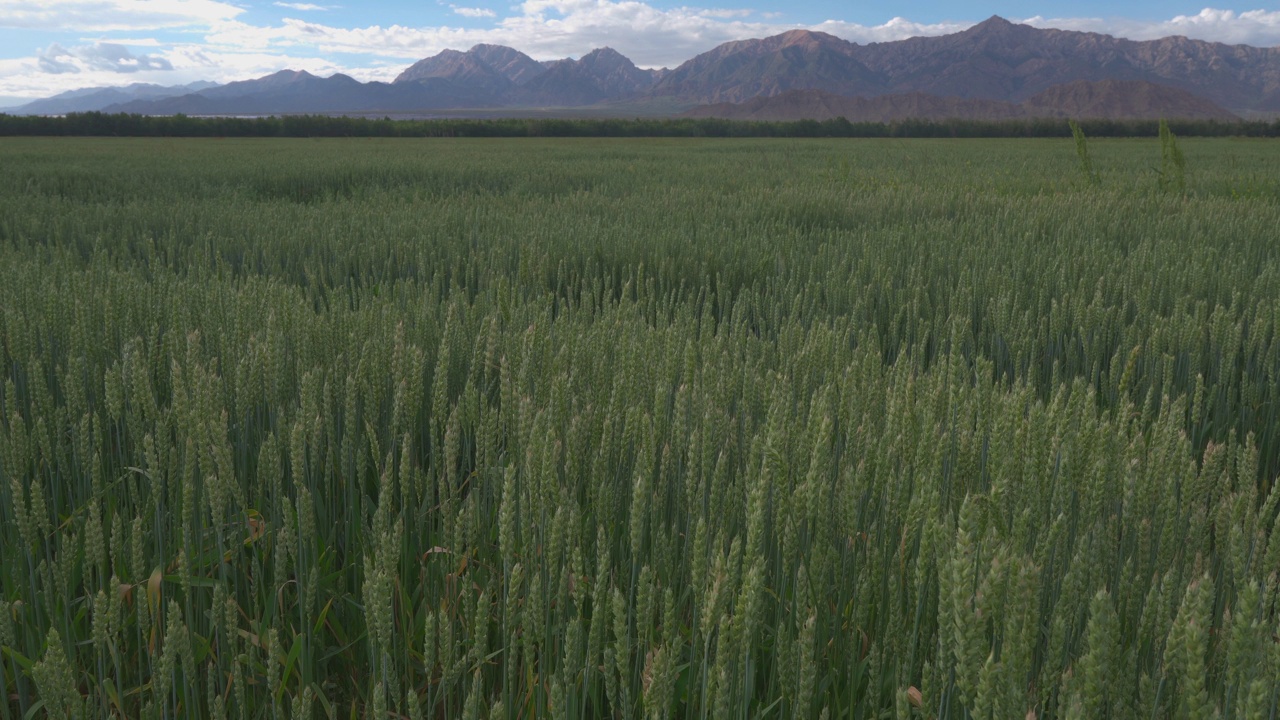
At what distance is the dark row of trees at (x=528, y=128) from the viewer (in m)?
39.5

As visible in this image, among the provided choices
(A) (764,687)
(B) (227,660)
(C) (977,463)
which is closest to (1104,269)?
(C) (977,463)

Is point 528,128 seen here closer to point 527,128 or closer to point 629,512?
point 527,128

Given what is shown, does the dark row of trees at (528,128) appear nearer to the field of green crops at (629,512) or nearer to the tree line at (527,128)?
the tree line at (527,128)

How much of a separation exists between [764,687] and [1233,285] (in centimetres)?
301

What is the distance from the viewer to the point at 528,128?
44.2 meters

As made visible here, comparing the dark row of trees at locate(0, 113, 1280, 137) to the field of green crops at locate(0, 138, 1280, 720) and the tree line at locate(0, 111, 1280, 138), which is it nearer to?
the tree line at locate(0, 111, 1280, 138)

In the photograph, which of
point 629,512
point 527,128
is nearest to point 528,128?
point 527,128

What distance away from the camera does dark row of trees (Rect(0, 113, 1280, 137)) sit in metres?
39.5

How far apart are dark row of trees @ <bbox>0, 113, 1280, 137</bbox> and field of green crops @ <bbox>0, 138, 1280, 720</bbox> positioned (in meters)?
41.3

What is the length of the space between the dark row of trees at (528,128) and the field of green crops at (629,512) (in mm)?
41260

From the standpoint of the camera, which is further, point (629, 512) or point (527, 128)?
point (527, 128)

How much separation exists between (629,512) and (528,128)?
44731 mm

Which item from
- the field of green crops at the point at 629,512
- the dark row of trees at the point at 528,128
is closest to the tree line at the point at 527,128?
the dark row of trees at the point at 528,128

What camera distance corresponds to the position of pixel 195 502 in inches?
60.2
